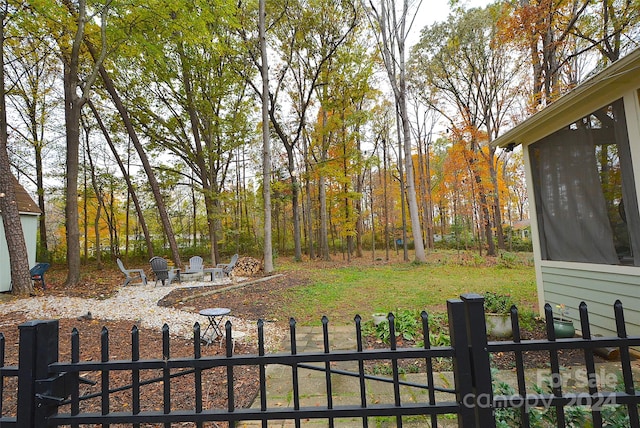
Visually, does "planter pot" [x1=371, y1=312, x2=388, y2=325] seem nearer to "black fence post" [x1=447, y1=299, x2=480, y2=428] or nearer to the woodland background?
A: "black fence post" [x1=447, y1=299, x2=480, y2=428]

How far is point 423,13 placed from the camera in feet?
35.4

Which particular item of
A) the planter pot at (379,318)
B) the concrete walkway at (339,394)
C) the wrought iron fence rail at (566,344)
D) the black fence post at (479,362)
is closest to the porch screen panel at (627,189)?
the concrete walkway at (339,394)

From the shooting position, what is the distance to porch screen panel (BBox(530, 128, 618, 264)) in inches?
125

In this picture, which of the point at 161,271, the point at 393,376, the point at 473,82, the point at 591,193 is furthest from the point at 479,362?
the point at 473,82

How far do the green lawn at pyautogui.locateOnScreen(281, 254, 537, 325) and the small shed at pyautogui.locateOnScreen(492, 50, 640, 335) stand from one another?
4.72 feet

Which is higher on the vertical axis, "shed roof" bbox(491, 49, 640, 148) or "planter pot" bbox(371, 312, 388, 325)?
"shed roof" bbox(491, 49, 640, 148)

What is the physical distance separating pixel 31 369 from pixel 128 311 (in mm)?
5137

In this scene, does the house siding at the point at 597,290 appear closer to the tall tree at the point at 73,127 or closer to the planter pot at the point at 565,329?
the planter pot at the point at 565,329

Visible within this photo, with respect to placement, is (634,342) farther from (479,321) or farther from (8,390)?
(8,390)

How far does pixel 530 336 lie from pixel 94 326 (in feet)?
20.4

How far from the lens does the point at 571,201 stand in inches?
137

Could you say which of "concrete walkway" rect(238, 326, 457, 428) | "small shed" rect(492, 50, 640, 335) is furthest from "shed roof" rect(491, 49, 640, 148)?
"concrete walkway" rect(238, 326, 457, 428)

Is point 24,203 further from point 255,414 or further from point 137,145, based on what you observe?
point 255,414

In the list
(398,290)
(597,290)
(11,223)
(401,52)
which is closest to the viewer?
(597,290)
